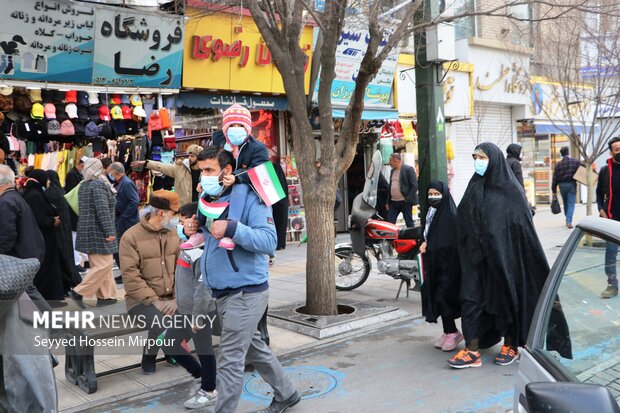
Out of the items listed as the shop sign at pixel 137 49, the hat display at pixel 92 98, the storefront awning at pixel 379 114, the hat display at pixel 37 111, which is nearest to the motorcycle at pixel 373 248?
the shop sign at pixel 137 49

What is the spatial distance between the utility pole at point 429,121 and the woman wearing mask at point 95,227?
3940 mm

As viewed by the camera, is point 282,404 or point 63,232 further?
point 63,232

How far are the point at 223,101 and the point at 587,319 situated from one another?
10.3 m

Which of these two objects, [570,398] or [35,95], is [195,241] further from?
[35,95]

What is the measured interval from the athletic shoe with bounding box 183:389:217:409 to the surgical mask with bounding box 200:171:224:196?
1569 mm

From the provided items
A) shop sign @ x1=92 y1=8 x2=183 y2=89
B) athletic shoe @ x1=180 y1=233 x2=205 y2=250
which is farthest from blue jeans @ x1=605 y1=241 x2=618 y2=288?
shop sign @ x1=92 y1=8 x2=183 y2=89

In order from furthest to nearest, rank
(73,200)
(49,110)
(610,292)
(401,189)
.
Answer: (401,189), (49,110), (73,200), (610,292)

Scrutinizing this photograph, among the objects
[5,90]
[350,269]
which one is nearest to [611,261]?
[350,269]

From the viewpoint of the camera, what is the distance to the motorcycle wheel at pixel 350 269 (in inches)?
331

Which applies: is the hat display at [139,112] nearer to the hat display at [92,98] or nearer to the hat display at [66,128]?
the hat display at [92,98]

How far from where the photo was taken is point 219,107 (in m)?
12.1

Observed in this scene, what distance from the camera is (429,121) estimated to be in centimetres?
777

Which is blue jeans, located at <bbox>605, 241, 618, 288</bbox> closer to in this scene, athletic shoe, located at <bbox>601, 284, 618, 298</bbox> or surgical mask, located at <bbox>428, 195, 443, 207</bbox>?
athletic shoe, located at <bbox>601, 284, 618, 298</bbox>

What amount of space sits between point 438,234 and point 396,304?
84.1 inches
